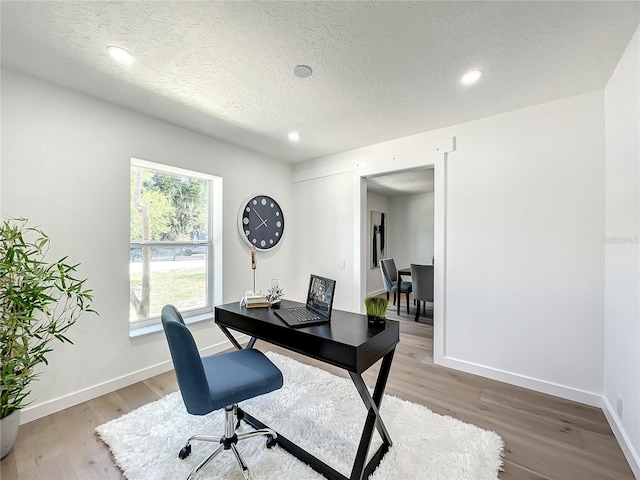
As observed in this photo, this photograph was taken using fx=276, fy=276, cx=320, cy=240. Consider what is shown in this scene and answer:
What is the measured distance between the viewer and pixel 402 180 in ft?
17.6

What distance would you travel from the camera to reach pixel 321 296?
6.25ft

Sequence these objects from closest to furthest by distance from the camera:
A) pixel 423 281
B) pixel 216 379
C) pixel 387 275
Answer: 1. pixel 216 379
2. pixel 423 281
3. pixel 387 275

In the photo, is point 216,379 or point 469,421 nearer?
point 216,379

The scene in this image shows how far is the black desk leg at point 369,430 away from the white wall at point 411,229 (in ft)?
17.9

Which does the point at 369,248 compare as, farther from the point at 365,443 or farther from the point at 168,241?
the point at 365,443

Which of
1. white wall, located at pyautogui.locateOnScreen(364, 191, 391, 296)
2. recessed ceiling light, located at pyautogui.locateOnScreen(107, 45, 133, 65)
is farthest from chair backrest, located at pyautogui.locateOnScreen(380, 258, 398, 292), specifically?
recessed ceiling light, located at pyautogui.locateOnScreen(107, 45, 133, 65)

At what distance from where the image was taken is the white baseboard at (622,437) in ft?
4.99

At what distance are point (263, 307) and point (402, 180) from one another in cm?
418

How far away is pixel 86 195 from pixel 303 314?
6.68 ft

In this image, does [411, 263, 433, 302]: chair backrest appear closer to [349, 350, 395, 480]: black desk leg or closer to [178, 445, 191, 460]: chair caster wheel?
[349, 350, 395, 480]: black desk leg

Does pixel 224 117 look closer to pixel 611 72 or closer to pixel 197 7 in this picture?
pixel 197 7

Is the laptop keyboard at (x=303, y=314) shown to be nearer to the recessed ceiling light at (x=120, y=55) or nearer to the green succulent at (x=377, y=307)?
the green succulent at (x=377, y=307)

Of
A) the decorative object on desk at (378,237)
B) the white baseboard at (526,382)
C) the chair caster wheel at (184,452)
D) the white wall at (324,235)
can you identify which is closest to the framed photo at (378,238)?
the decorative object on desk at (378,237)

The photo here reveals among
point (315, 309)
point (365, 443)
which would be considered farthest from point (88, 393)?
point (365, 443)
